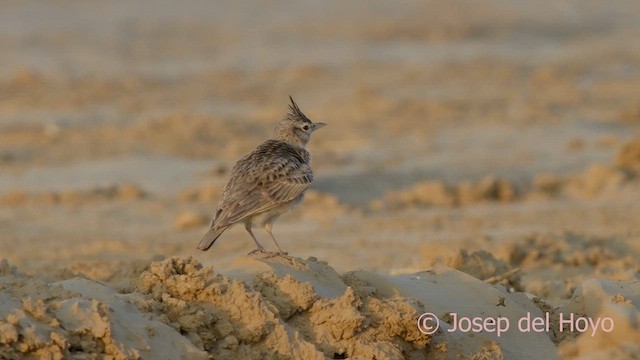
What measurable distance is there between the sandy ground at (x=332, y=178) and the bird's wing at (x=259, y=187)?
1.80 feet

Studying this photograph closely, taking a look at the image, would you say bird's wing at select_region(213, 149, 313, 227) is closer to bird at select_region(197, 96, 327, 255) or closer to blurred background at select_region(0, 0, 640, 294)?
bird at select_region(197, 96, 327, 255)

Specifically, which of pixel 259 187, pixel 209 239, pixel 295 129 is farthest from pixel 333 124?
pixel 209 239

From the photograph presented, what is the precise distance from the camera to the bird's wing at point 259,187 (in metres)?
7.74

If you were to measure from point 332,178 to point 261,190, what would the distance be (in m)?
7.18

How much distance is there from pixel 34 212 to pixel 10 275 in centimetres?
741

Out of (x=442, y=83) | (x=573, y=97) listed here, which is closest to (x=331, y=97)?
(x=442, y=83)

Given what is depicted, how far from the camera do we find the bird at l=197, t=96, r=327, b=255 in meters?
7.71

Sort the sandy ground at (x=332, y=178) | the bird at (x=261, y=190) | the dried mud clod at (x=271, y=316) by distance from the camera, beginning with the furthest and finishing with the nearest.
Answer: the bird at (x=261, y=190)
the sandy ground at (x=332, y=178)
the dried mud clod at (x=271, y=316)

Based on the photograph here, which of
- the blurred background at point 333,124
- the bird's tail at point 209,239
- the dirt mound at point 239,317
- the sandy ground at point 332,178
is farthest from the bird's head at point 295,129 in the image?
the dirt mound at point 239,317

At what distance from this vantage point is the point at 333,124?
19.3m

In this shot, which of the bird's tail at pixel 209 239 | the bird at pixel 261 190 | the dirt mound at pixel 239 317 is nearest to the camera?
the dirt mound at pixel 239 317

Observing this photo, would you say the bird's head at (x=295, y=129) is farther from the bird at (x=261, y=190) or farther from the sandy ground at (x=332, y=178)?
the sandy ground at (x=332, y=178)

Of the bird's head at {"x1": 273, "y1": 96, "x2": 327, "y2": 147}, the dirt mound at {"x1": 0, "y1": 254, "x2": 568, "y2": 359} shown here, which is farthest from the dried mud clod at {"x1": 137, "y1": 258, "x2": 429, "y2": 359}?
the bird's head at {"x1": 273, "y1": 96, "x2": 327, "y2": 147}

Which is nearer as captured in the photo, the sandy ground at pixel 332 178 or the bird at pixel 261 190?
the sandy ground at pixel 332 178
